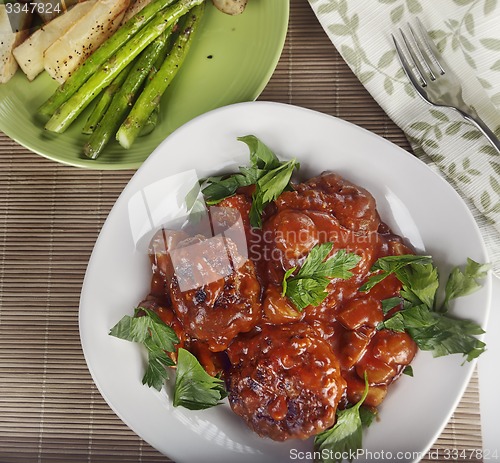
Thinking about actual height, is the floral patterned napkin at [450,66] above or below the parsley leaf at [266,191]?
above

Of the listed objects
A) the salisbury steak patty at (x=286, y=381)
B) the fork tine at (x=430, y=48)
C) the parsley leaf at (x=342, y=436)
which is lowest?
the parsley leaf at (x=342, y=436)

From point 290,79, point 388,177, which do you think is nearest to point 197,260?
point 388,177

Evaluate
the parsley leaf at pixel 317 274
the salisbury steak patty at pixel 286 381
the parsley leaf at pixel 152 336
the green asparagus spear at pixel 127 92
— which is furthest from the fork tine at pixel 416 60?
the parsley leaf at pixel 152 336

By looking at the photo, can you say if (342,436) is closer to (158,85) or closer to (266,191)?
(266,191)

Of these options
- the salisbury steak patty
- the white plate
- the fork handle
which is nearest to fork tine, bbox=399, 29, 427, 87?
the fork handle

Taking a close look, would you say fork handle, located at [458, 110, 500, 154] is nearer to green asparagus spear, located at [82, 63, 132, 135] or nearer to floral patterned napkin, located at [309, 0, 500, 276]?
floral patterned napkin, located at [309, 0, 500, 276]

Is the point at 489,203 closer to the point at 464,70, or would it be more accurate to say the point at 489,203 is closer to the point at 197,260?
the point at 464,70

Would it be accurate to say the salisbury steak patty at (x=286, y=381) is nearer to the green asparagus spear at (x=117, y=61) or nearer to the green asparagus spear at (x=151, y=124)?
the green asparagus spear at (x=151, y=124)
